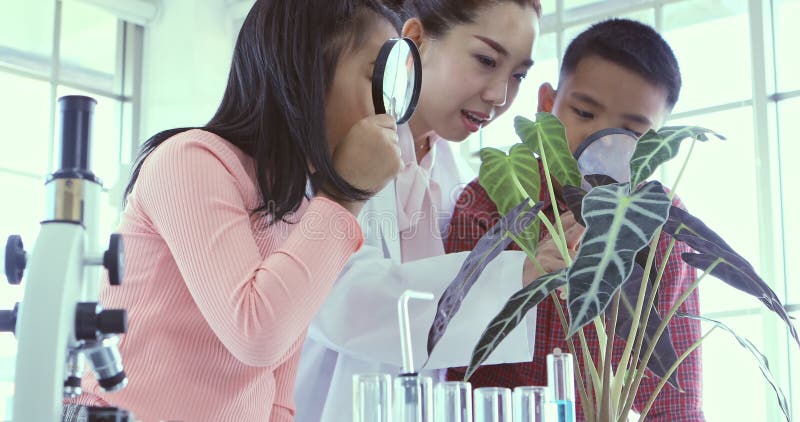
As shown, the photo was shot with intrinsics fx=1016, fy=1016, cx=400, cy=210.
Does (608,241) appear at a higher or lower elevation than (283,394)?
higher

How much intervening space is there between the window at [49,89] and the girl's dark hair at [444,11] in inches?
107

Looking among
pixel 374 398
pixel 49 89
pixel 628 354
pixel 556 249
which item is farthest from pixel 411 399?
pixel 49 89

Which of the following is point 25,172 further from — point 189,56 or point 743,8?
point 743,8

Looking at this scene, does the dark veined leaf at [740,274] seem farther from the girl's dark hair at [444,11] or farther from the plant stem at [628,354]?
the girl's dark hair at [444,11]

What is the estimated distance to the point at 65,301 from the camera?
0.52 m

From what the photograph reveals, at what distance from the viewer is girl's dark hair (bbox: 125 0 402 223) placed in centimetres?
102

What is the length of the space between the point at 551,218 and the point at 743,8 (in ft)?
8.14

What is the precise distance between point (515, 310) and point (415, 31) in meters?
0.69

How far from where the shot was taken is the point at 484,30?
57.1 inches

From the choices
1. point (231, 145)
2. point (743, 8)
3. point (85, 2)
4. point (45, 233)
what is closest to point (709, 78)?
point (743, 8)

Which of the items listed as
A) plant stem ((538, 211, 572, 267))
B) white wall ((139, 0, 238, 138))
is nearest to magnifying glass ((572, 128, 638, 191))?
plant stem ((538, 211, 572, 267))

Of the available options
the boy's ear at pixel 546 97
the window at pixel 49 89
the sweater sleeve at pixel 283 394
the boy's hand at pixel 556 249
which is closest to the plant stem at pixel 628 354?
the boy's hand at pixel 556 249

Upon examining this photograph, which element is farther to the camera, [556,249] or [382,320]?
[382,320]

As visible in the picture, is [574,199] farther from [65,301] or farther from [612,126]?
[65,301]
